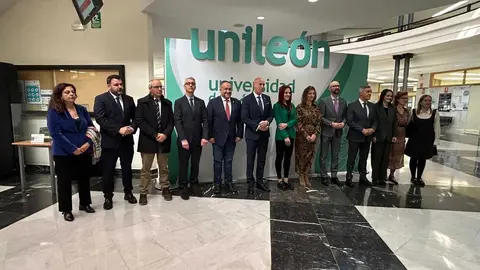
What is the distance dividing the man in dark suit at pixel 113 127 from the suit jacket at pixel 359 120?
315 centimetres

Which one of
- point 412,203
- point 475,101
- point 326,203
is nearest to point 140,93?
point 326,203

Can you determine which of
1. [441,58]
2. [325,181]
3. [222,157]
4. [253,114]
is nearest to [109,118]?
[222,157]

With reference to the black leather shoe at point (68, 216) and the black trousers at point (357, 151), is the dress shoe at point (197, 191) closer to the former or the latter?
the black leather shoe at point (68, 216)

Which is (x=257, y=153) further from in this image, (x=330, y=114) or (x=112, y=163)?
(x=112, y=163)

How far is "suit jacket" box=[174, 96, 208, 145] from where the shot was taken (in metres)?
3.78

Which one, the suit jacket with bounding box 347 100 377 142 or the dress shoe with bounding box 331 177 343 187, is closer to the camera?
the suit jacket with bounding box 347 100 377 142

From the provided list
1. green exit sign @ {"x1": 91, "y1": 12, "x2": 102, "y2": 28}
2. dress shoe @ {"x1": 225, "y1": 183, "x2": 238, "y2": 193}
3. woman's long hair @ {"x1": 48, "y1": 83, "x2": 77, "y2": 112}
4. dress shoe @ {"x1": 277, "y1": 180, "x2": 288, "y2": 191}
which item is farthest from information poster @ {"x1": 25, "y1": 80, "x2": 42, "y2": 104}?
dress shoe @ {"x1": 277, "y1": 180, "x2": 288, "y2": 191}

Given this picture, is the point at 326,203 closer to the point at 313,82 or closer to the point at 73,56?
the point at 313,82

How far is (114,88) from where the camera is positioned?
3385 mm

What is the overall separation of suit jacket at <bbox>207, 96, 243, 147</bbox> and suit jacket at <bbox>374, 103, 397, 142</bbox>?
2199 mm

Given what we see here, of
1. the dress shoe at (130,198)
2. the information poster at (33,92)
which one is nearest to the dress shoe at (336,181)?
the dress shoe at (130,198)

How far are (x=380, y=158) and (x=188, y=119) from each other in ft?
10.2

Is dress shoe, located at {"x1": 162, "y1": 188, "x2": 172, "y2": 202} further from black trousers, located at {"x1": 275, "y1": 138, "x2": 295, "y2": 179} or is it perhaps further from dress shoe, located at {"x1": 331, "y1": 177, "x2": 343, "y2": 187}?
dress shoe, located at {"x1": 331, "y1": 177, "x2": 343, "y2": 187}

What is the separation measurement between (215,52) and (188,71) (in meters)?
0.53
